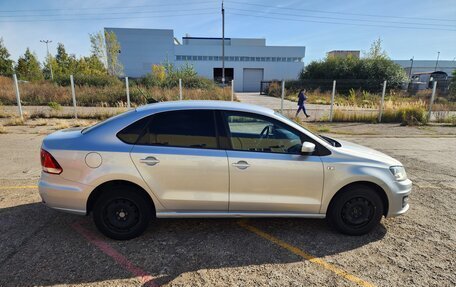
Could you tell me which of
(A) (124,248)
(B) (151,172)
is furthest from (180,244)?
(B) (151,172)

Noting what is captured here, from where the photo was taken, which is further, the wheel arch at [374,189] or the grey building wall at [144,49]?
the grey building wall at [144,49]

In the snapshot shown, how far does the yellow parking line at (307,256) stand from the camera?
8.81 ft

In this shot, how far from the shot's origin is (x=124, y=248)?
3.12 metres

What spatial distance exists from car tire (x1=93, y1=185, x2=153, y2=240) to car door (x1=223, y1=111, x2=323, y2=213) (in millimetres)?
1036

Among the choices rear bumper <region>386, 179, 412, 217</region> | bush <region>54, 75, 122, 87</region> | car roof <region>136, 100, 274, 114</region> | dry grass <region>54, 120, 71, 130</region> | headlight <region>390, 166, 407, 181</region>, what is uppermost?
bush <region>54, 75, 122, 87</region>

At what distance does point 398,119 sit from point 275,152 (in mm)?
13945

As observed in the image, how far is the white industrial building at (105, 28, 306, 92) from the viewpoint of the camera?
54.5m

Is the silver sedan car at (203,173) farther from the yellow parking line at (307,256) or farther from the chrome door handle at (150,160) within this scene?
the yellow parking line at (307,256)

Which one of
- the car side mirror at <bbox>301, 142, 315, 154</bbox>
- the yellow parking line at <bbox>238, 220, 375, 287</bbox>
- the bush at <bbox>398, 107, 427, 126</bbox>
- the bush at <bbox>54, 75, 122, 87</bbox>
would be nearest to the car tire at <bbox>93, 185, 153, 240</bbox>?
the yellow parking line at <bbox>238, 220, 375, 287</bbox>

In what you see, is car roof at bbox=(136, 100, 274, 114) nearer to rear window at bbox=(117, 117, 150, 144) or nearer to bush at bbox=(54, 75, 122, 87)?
rear window at bbox=(117, 117, 150, 144)

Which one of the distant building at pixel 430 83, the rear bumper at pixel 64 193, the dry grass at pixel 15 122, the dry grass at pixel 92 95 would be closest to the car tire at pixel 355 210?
the rear bumper at pixel 64 193

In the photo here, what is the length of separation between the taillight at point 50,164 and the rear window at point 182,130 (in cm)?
93

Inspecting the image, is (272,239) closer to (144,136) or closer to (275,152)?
(275,152)

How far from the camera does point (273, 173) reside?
10.3ft
